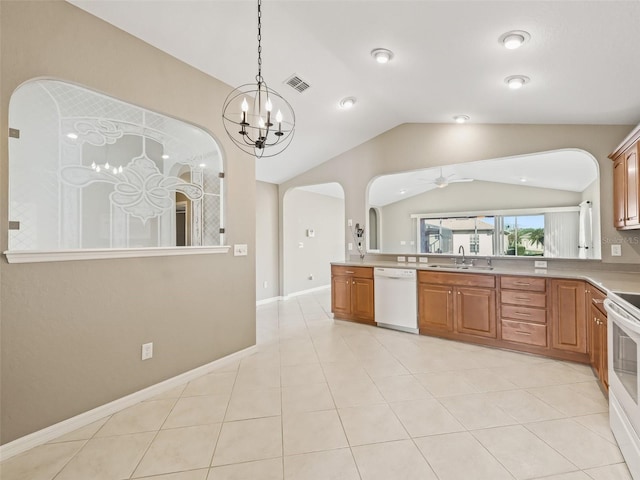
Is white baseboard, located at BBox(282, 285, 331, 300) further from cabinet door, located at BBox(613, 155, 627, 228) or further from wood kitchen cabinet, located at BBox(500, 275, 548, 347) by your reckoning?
cabinet door, located at BBox(613, 155, 627, 228)

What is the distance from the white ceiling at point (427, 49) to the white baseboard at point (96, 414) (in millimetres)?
2563

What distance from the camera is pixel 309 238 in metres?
7.03

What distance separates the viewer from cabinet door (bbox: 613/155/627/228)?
280cm

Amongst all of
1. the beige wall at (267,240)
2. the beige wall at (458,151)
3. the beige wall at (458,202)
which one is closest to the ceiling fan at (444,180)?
the beige wall at (458,202)

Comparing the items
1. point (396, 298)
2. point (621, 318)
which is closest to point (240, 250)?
point (396, 298)

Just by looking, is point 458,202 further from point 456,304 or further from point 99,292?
point 99,292

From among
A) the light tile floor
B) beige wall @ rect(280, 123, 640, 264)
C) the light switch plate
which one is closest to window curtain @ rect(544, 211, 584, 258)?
beige wall @ rect(280, 123, 640, 264)

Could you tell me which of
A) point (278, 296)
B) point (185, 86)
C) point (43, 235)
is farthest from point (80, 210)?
point (278, 296)

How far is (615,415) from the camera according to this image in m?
1.83

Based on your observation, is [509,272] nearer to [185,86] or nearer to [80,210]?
[185,86]

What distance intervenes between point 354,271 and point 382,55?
9.26 ft

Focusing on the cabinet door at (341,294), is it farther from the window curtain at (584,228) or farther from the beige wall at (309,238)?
the window curtain at (584,228)

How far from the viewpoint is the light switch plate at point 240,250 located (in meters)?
3.20

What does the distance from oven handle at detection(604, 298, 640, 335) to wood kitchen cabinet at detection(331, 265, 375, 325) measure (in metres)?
2.69
